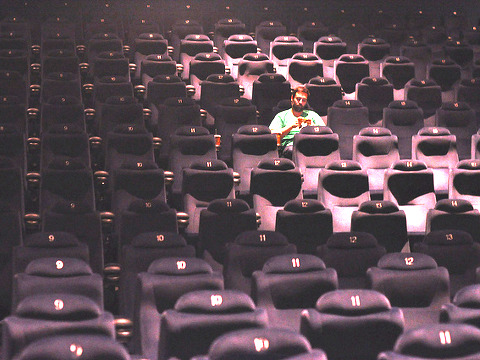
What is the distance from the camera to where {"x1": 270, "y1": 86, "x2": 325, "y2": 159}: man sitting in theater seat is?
4.91 meters

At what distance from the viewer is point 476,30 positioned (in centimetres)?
718

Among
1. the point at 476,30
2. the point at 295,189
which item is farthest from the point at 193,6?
the point at 295,189

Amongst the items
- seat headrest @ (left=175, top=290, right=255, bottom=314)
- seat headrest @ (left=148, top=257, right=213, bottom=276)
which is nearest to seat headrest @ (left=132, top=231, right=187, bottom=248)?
seat headrest @ (left=148, top=257, right=213, bottom=276)

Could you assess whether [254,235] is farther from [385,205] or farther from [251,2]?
[251,2]

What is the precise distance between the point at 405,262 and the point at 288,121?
78.7 inches

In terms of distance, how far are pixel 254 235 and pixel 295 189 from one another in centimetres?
92

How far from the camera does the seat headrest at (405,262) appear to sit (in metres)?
3.13

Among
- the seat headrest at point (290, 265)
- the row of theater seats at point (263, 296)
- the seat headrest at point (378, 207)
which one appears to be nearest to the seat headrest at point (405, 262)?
the row of theater seats at point (263, 296)

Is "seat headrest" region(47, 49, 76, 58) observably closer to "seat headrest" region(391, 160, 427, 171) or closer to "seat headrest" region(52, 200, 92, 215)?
"seat headrest" region(52, 200, 92, 215)

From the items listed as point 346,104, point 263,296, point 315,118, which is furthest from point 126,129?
point 263,296

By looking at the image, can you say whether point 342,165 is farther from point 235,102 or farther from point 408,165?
point 235,102

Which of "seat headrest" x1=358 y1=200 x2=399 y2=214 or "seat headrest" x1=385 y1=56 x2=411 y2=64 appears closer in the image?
"seat headrest" x1=358 y1=200 x2=399 y2=214

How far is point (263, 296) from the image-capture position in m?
2.97

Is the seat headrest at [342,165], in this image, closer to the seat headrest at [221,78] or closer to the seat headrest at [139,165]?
the seat headrest at [139,165]
